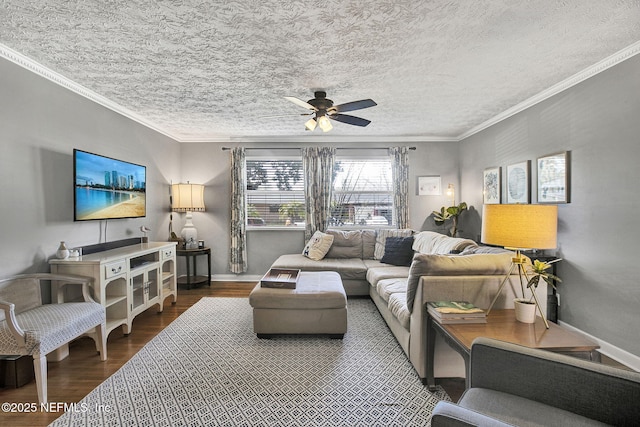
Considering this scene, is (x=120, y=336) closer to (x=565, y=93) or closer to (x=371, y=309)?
(x=371, y=309)

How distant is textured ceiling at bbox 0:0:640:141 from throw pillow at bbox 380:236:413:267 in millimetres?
1894

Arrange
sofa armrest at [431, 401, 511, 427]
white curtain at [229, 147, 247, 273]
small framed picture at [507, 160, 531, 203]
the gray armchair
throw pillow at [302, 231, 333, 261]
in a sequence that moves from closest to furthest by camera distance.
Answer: sofa armrest at [431, 401, 511, 427], the gray armchair, small framed picture at [507, 160, 531, 203], throw pillow at [302, 231, 333, 261], white curtain at [229, 147, 247, 273]

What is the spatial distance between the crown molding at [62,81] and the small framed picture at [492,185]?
4.93m

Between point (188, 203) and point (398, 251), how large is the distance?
3.36m

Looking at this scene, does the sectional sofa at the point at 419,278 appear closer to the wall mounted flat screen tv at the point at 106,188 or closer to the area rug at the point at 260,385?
the area rug at the point at 260,385

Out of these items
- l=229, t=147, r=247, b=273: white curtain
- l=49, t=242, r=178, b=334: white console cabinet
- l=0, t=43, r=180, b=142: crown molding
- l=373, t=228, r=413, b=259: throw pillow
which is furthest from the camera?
l=229, t=147, r=247, b=273: white curtain

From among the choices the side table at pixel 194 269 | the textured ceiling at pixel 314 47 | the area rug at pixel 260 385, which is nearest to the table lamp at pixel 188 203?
the side table at pixel 194 269

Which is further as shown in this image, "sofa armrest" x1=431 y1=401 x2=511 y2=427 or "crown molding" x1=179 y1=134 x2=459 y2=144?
"crown molding" x1=179 y1=134 x2=459 y2=144

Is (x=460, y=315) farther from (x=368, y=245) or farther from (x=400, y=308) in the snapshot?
(x=368, y=245)

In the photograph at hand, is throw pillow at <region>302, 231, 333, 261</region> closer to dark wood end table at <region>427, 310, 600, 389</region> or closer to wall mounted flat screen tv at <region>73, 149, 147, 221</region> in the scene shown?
wall mounted flat screen tv at <region>73, 149, 147, 221</region>

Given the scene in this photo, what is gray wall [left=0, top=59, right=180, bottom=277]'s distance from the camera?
2387mm

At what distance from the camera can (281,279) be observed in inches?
125

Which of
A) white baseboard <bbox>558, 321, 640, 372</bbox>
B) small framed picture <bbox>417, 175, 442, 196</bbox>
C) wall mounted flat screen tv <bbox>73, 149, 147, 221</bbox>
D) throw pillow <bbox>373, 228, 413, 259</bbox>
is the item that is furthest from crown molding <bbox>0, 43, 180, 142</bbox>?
white baseboard <bbox>558, 321, 640, 372</bbox>

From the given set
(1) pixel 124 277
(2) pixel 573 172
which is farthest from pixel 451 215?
(1) pixel 124 277
